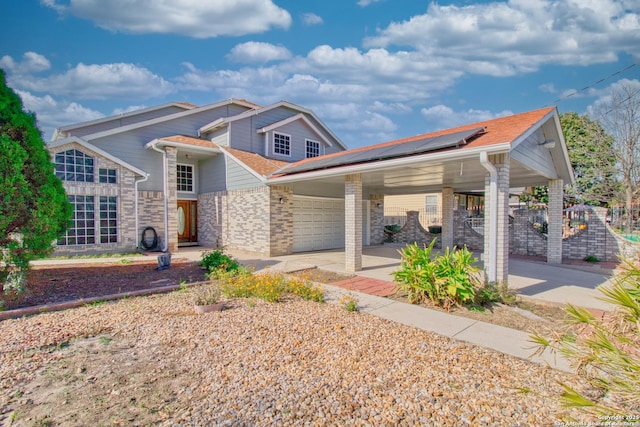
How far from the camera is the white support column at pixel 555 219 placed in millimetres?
10656

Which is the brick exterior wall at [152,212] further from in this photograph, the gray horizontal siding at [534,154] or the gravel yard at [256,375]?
the gray horizontal siding at [534,154]

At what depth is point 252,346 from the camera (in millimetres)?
4184

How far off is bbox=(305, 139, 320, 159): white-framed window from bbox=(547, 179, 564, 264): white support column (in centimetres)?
1178

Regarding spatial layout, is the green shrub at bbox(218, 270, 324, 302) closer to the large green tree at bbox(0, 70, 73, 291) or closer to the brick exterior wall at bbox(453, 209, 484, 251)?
the large green tree at bbox(0, 70, 73, 291)

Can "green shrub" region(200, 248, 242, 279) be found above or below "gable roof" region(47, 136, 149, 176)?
below

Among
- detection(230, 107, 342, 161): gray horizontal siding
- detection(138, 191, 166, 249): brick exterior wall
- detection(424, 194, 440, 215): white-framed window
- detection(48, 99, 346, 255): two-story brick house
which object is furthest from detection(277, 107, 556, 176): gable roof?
detection(424, 194, 440, 215): white-framed window

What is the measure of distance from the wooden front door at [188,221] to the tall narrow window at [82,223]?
4.00m

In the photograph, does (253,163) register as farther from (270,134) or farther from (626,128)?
(626,128)

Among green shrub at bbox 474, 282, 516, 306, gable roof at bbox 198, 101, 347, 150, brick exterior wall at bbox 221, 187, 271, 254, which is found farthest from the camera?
gable roof at bbox 198, 101, 347, 150

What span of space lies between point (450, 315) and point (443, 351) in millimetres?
1679

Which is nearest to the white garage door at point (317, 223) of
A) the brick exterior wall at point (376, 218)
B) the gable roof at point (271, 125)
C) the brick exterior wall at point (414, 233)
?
the brick exterior wall at point (376, 218)

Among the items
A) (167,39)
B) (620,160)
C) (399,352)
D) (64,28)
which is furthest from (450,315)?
(620,160)

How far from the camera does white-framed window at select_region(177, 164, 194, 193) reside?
1592 centimetres

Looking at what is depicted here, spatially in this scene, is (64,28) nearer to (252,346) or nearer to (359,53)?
(359,53)
